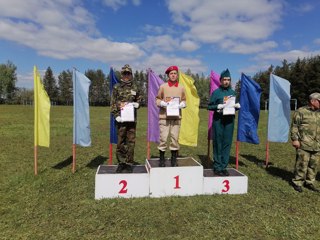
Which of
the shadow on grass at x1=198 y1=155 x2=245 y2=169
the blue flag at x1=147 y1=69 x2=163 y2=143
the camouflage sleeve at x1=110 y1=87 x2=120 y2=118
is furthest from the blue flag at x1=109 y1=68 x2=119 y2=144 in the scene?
the shadow on grass at x1=198 y1=155 x2=245 y2=169

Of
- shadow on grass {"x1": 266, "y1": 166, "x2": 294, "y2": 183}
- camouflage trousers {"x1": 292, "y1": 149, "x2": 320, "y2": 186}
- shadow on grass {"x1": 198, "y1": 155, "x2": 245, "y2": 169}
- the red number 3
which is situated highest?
camouflage trousers {"x1": 292, "y1": 149, "x2": 320, "y2": 186}

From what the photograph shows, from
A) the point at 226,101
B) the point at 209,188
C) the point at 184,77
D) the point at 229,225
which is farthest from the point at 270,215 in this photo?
the point at 184,77

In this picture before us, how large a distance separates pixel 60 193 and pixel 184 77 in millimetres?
4051

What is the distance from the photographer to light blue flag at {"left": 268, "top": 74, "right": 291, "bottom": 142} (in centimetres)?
839

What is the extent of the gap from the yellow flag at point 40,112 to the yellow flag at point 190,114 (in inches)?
138

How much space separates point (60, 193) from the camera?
20.9 ft

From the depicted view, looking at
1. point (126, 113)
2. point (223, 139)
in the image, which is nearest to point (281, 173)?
point (223, 139)

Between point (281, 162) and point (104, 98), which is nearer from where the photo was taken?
point (281, 162)

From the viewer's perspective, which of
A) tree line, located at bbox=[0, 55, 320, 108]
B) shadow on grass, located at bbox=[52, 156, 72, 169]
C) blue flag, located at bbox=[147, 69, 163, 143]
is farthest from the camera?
tree line, located at bbox=[0, 55, 320, 108]

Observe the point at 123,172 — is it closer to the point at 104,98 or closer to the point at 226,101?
the point at 226,101

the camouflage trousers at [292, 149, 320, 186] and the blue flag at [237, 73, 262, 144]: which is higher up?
the blue flag at [237, 73, 262, 144]

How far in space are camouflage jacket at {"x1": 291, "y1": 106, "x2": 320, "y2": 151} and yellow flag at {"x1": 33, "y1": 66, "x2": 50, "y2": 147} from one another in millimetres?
5974

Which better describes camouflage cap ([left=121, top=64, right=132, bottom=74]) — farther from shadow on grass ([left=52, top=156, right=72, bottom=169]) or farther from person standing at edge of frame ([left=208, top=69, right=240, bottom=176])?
shadow on grass ([left=52, top=156, right=72, bottom=169])

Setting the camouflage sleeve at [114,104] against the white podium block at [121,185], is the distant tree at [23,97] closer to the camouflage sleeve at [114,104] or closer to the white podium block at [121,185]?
the camouflage sleeve at [114,104]
